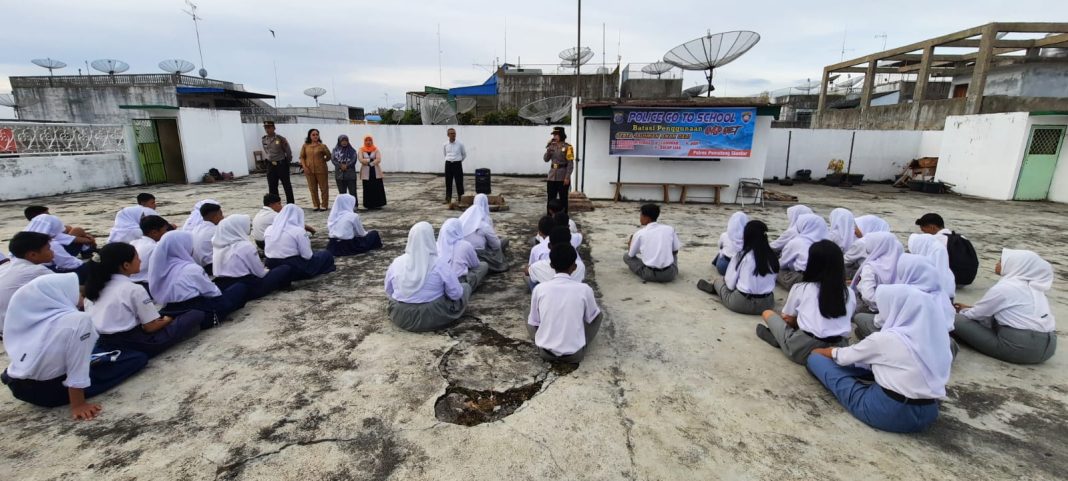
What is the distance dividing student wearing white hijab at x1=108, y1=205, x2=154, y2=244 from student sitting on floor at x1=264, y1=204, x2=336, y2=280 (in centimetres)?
143

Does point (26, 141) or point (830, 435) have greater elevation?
point (26, 141)

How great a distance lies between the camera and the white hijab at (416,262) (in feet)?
12.2

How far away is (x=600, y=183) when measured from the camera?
10805 mm

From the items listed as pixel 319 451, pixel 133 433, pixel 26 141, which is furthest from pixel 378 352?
pixel 26 141

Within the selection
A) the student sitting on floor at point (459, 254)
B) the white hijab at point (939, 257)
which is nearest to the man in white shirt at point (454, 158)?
the student sitting on floor at point (459, 254)

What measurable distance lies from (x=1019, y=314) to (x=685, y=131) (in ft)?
23.9

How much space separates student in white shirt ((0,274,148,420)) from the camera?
2477 millimetres

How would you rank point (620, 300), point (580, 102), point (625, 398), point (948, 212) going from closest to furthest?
1. point (625, 398)
2. point (620, 300)
3. point (948, 212)
4. point (580, 102)

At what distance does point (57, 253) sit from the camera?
4.49 meters

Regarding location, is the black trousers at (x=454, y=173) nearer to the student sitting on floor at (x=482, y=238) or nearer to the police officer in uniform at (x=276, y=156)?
the police officer in uniform at (x=276, y=156)

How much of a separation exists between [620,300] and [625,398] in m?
1.80

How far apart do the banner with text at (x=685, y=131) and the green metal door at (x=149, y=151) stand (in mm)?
12554

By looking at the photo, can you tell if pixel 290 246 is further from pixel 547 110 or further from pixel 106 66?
pixel 106 66

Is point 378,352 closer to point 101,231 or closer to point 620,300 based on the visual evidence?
point 620,300
